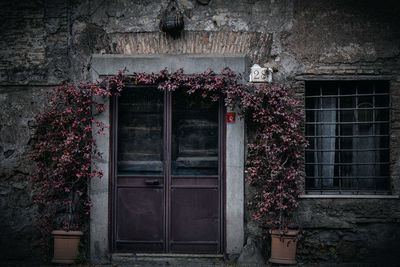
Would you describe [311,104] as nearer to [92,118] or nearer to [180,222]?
[180,222]

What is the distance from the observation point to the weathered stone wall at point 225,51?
5.12 metres

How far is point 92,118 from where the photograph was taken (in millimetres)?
5180

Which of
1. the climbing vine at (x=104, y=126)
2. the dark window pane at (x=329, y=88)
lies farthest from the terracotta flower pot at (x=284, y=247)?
the dark window pane at (x=329, y=88)

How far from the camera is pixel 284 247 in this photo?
4.88m

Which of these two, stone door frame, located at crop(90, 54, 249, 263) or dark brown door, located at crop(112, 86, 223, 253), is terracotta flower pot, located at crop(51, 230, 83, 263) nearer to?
stone door frame, located at crop(90, 54, 249, 263)

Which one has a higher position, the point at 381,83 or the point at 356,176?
the point at 381,83

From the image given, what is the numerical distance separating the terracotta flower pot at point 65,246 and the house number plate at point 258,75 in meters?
3.04

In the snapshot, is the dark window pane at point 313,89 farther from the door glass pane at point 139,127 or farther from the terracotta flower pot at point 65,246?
the terracotta flower pot at point 65,246

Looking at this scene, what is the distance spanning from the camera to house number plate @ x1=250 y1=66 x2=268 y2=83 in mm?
5199

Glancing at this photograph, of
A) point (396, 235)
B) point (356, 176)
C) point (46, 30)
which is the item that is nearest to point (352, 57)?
point (356, 176)

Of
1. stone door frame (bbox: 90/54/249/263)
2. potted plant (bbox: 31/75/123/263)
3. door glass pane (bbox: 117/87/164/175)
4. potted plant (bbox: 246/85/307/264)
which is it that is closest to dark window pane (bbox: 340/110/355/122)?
potted plant (bbox: 246/85/307/264)

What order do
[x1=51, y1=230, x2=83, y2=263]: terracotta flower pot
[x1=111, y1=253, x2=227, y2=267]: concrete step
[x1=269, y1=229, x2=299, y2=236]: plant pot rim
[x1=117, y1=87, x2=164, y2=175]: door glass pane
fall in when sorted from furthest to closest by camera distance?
[x1=117, y1=87, x2=164, y2=175]: door glass pane, [x1=111, y1=253, x2=227, y2=267]: concrete step, [x1=51, y1=230, x2=83, y2=263]: terracotta flower pot, [x1=269, y1=229, x2=299, y2=236]: plant pot rim

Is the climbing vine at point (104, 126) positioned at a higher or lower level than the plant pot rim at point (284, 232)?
higher

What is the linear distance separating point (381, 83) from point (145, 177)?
3.44 m
